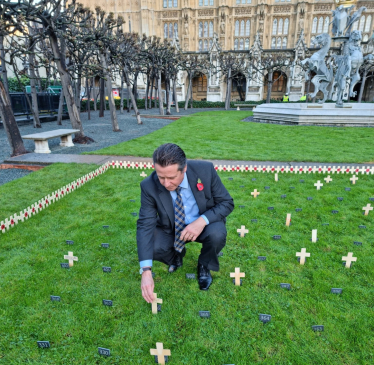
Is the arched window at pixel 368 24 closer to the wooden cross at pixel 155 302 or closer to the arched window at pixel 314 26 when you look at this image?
the arched window at pixel 314 26

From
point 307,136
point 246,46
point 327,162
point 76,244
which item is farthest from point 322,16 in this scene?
point 76,244

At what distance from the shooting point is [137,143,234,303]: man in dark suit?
2647 millimetres

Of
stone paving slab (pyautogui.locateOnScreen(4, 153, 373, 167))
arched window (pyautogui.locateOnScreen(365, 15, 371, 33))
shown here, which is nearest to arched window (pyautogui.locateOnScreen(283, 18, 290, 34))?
arched window (pyautogui.locateOnScreen(365, 15, 371, 33))

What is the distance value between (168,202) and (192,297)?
3.66ft

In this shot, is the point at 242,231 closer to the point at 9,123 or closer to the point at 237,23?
the point at 9,123

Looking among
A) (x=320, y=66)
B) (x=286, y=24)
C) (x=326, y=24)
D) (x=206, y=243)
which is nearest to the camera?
(x=206, y=243)

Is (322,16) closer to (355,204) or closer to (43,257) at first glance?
(355,204)

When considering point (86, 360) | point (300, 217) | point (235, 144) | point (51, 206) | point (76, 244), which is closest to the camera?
point (86, 360)

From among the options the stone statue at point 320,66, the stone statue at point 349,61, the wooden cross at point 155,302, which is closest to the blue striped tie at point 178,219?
the wooden cross at point 155,302

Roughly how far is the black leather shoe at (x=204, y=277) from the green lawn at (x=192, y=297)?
7 centimetres

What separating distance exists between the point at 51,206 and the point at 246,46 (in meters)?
57.4

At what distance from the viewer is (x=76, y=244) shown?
165 inches

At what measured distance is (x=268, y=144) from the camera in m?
11.5

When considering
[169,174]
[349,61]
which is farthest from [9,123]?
[349,61]
